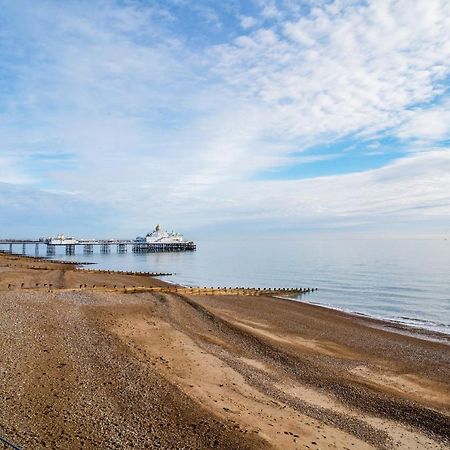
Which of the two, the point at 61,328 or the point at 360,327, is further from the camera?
the point at 360,327

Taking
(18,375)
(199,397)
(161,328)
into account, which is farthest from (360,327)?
(18,375)

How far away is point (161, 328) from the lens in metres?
20.3

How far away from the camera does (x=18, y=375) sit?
1114 cm

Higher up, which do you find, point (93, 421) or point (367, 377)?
point (93, 421)

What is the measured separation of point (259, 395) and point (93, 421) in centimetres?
539

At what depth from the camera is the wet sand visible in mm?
9141

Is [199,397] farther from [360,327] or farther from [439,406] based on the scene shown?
[360,327]

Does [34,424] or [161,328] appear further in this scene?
[161,328]

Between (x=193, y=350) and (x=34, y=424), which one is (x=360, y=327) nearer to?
(x=193, y=350)

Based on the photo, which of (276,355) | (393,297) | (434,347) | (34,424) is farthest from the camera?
(393,297)

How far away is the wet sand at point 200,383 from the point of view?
9.14 metres

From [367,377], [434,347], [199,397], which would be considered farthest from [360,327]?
[199,397]

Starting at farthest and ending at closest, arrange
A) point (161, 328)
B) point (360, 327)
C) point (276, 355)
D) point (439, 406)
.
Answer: point (360, 327) → point (161, 328) → point (276, 355) → point (439, 406)

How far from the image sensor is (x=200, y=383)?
511 inches
